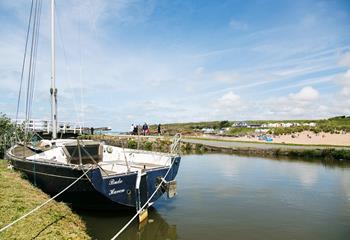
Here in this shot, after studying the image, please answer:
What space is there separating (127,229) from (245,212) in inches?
192

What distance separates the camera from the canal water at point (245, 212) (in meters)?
9.97

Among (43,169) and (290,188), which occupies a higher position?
(43,169)

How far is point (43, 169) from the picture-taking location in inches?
444

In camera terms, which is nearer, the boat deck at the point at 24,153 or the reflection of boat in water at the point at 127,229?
the reflection of boat in water at the point at 127,229

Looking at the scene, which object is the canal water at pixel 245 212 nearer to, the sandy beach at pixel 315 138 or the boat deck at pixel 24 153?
the boat deck at pixel 24 153

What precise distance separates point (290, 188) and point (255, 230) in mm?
7426

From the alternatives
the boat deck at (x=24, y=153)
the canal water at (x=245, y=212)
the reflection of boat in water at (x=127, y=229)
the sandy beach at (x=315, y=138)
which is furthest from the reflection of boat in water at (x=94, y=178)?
the sandy beach at (x=315, y=138)

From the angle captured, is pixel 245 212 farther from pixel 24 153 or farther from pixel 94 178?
pixel 24 153

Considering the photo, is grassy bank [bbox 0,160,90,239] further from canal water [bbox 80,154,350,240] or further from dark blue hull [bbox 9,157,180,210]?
canal water [bbox 80,154,350,240]

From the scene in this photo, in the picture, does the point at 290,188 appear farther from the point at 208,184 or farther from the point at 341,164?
the point at 341,164

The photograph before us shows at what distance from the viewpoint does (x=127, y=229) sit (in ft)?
33.1

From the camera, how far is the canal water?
392 inches

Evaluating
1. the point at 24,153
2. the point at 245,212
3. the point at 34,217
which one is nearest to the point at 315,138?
the point at 245,212

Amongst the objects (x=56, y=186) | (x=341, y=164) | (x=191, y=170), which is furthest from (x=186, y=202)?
(x=341, y=164)
